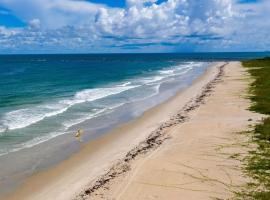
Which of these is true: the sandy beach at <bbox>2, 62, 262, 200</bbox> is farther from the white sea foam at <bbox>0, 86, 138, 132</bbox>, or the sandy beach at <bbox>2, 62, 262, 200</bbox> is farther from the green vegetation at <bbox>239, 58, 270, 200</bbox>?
the white sea foam at <bbox>0, 86, 138, 132</bbox>

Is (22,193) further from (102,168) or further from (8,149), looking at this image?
(8,149)

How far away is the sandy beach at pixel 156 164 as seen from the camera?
1368 cm

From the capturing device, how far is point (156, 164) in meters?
16.3

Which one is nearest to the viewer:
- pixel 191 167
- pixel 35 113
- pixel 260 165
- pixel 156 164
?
pixel 260 165

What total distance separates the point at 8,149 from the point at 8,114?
10.9 metres

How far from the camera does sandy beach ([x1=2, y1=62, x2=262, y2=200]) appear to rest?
13.7 meters

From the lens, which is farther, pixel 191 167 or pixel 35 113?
pixel 35 113

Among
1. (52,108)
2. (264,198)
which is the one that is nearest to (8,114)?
(52,108)

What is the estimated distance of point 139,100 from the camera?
38219mm

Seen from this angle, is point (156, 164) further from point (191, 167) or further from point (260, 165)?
point (260, 165)

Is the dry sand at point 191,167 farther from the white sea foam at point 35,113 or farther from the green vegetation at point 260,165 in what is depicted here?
the white sea foam at point 35,113

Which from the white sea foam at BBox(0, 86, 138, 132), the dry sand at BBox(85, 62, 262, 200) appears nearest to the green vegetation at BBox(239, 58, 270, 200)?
the dry sand at BBox(85, 62, 262, 200)

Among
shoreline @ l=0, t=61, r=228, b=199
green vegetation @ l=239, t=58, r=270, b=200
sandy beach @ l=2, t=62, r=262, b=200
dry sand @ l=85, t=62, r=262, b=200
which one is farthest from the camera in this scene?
shoreline @ l=0, t=61, r=228, b=199

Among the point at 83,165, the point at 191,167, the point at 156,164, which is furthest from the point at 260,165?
the point at 83,165
